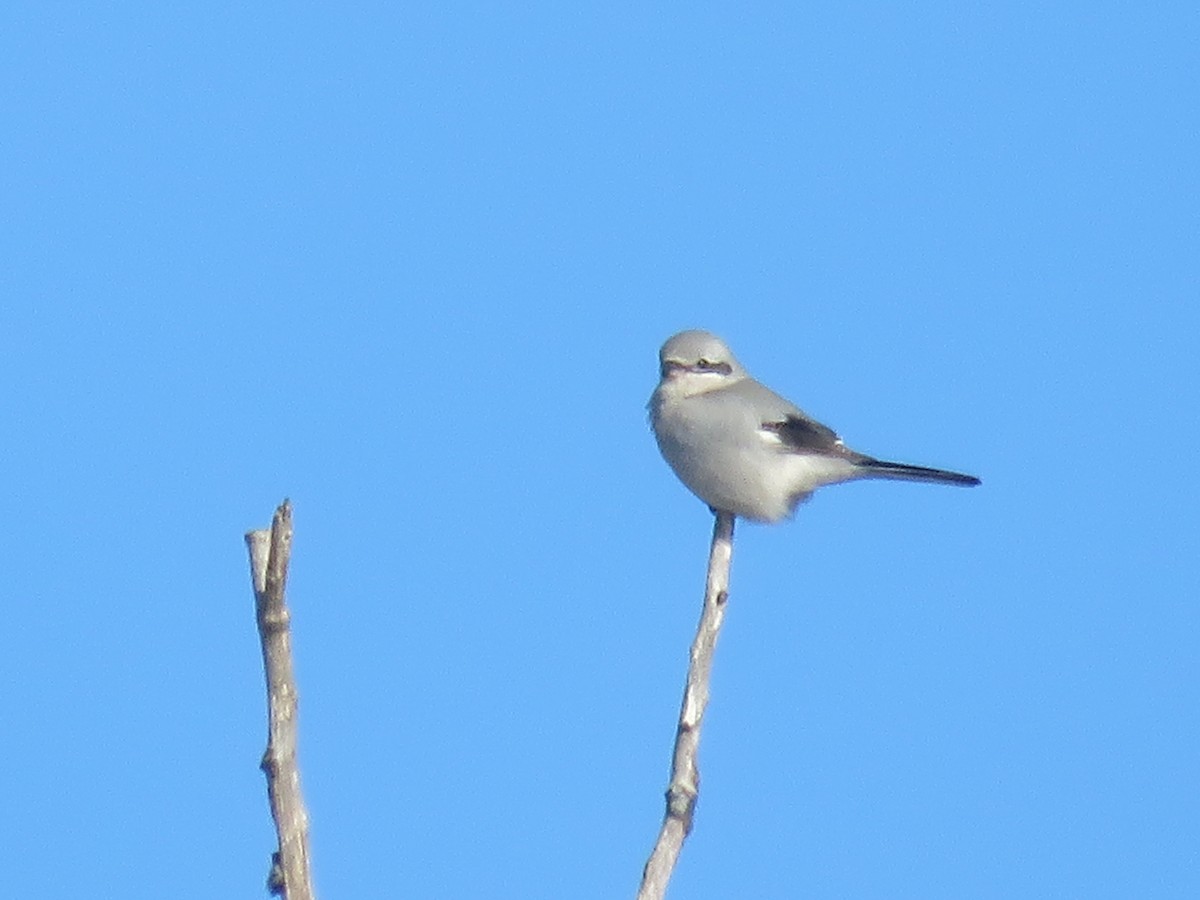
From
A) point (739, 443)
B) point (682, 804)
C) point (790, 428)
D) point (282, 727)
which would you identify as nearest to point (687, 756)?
point (682, 804)

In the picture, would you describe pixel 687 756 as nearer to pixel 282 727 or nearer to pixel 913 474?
pixel 282 727

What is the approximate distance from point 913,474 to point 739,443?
718 millimetres

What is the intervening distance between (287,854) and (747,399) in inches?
161

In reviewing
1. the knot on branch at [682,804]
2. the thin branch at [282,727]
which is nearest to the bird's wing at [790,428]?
the knot on branch at [682,804]

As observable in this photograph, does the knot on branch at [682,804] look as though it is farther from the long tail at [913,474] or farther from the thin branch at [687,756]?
the long tail at [913,474]

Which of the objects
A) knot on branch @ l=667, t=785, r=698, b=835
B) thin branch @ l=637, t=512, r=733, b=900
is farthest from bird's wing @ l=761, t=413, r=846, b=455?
knot on branch @ l=667, t=785, r=698, b=835

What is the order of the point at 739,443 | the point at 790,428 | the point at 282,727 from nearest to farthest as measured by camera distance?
1. the point at 282,727
2. the point at 739,443
3. the point at 790,428

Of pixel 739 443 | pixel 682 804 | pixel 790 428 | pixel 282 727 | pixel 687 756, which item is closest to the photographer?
pixel 282 727

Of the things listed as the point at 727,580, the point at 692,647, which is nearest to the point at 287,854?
the point at 692,647

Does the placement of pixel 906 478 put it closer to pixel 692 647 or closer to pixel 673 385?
pixel 673 385

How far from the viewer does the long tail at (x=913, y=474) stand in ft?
22.3

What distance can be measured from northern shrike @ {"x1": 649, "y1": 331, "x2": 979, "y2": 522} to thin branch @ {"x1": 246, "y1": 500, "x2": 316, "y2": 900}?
357 cm

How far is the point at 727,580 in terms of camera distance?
4602 millimetres

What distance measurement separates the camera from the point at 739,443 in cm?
668
